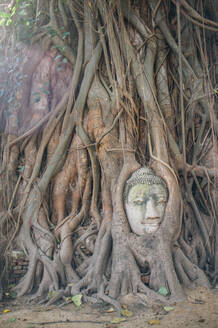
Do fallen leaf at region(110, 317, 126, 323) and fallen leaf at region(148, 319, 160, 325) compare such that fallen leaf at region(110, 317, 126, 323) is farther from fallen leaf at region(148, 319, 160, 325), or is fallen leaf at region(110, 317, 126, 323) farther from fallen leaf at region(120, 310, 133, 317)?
fallen leaf at region(148, 319, 160, 325)

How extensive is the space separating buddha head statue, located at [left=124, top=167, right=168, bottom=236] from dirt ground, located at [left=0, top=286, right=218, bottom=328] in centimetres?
77

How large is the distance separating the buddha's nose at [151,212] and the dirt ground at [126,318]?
0.79 m

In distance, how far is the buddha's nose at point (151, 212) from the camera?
3214 mm

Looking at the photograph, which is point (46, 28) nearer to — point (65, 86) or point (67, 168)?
point (65, 86)

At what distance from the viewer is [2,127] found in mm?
4473

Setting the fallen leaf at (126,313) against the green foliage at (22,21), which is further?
the green foliage at (22,21)

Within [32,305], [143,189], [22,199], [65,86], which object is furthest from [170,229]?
[65,86]

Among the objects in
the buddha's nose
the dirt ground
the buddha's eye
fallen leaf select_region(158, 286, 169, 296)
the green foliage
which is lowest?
the dirt ground

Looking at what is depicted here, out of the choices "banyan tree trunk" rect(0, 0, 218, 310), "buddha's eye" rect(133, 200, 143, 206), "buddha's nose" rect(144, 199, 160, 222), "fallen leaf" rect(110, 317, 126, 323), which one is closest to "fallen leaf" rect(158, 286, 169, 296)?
"banyan tree trunk" rect(0, 0, 218, 310)

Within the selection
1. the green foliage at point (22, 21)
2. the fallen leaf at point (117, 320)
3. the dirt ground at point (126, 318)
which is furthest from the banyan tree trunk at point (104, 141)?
the fallen leaf at point (117, 320)

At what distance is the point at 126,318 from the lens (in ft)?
8.09

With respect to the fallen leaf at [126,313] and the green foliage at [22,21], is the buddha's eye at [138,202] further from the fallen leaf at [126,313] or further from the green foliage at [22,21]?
the green foliage at [22,21]

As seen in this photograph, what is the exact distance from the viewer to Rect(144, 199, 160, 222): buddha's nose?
3.21m

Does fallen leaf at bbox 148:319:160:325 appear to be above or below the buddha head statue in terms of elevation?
below
